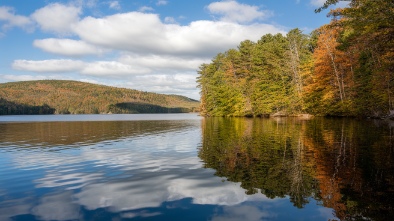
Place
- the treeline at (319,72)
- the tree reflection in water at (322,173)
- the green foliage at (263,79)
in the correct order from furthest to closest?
the green foliage at (263,79), the treeline at (319,72), the tree reflection in water at (322,173)

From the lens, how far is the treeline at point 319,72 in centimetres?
2749

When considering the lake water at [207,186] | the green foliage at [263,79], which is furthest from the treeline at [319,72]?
the lake water at [207,186]

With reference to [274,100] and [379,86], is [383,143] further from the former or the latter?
[274,100]

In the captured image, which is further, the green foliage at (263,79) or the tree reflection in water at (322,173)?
the green foliage at (263,79)

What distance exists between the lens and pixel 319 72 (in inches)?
2194

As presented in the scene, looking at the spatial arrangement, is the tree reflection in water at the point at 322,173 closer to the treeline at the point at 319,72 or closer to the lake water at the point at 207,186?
the lake water at the point at 207,186

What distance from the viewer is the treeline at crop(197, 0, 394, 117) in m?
27.5

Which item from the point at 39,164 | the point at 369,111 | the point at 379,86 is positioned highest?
the point at 379,86

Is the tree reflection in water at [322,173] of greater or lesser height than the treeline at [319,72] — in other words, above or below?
below

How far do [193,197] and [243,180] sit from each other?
2609 millimetres

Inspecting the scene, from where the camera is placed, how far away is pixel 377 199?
8.34 metres

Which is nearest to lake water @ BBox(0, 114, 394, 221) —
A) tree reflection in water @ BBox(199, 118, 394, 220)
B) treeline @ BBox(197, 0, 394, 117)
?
tree reflection in water @ BBox(199, 118, 394, 220)

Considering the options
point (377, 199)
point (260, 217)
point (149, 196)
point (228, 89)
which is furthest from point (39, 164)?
point (228, 89)

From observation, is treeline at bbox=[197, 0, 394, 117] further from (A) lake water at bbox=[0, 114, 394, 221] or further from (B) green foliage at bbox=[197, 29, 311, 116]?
(A) lake water at bbox=[0, 114, 394, 221]
